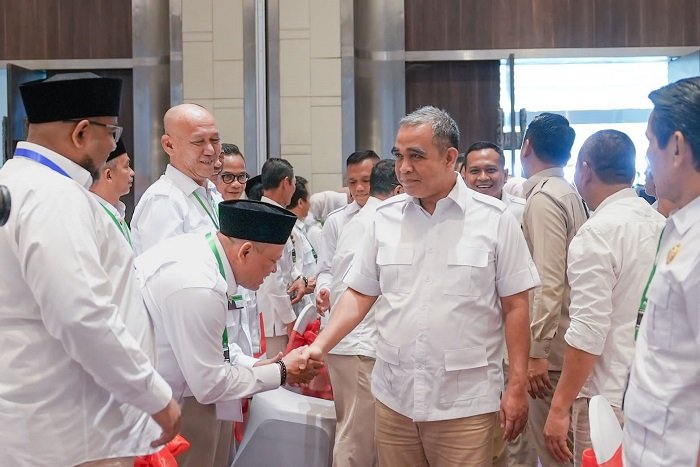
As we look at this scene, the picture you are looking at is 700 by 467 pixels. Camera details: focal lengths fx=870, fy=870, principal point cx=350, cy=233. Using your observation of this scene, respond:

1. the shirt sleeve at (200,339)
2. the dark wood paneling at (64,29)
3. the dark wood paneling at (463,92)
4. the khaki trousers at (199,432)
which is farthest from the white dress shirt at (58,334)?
the dark wood paneling at (64,29)

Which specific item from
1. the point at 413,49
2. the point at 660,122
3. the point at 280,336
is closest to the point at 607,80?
the point at 413,49

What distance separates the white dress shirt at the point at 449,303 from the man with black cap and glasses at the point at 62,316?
0.90 meters

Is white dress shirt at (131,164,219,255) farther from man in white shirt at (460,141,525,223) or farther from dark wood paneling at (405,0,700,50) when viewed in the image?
dark wood paneling at (405,0,700,50)

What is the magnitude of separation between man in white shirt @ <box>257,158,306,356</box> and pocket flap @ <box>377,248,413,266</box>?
1.93 meters

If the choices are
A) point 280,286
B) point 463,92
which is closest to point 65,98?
point 280,286

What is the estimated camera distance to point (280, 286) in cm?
496

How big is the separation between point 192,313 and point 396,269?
698mm

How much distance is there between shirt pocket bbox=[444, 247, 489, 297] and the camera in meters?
2.69

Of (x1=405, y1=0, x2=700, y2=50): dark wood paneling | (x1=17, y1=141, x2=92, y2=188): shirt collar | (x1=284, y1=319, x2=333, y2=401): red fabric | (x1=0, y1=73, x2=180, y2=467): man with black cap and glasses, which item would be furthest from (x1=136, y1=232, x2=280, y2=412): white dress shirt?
(x1=405, y1=0, x2=700, y2=50): dark wood paneling

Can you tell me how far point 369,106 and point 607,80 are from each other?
2419mm

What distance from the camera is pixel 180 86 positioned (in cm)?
755

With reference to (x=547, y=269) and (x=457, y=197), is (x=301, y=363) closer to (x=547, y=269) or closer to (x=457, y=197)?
(x=457, y=197)

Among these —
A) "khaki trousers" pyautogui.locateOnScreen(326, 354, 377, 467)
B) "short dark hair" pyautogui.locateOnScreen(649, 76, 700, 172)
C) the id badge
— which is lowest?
"khaki trousers" pyautogui.locateOnScreen(326, 354, 377, 467)

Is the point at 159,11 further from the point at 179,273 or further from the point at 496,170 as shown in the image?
the point at 179,273
